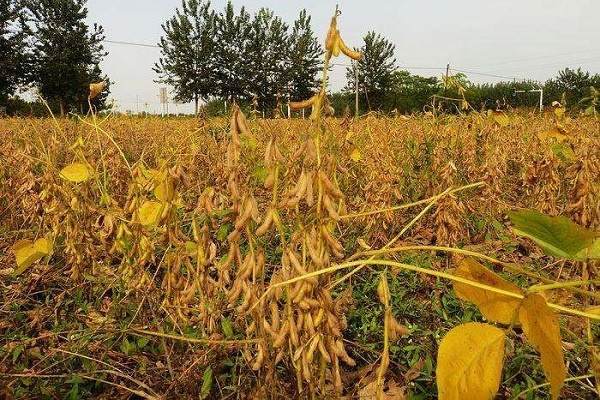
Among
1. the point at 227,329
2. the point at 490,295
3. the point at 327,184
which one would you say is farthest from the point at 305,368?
the point at 227,329

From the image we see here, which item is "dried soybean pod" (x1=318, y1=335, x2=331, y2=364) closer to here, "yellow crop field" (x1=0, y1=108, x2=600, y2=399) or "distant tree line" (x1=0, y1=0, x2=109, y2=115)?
"yellow crop field" (x1=0, y1=108, x2=600, y2=399)

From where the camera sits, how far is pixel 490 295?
53 centimetres

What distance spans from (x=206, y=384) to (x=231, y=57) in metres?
38.6

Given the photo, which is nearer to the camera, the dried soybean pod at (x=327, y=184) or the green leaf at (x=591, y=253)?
the green leaf at (x=591, y=253)

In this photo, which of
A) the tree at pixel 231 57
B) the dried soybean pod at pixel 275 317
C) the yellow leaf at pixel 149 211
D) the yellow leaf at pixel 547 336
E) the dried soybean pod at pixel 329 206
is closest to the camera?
the yellow leaf at pixel 547 336

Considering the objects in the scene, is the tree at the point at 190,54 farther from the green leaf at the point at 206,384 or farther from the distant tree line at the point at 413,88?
the green leaf at the point at 206,384

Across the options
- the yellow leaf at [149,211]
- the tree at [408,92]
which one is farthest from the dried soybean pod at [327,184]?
the tree at [408,92]

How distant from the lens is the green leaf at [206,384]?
1.40m

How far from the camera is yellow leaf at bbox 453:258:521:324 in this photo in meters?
0.51

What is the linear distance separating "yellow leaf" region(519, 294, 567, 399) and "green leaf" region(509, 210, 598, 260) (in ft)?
0.29

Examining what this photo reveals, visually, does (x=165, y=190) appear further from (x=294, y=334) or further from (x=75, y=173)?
(x=294, y=334)

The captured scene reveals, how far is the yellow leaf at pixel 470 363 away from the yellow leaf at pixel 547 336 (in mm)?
30

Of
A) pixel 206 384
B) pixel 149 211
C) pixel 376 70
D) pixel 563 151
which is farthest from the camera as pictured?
pixel 376 70

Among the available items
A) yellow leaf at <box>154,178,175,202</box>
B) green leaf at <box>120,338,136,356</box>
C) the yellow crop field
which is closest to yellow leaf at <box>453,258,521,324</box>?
the yellow crop field
